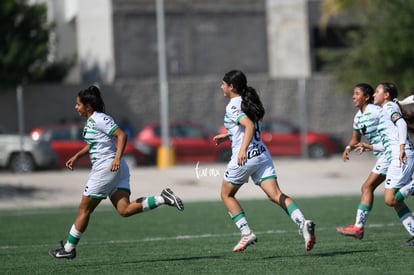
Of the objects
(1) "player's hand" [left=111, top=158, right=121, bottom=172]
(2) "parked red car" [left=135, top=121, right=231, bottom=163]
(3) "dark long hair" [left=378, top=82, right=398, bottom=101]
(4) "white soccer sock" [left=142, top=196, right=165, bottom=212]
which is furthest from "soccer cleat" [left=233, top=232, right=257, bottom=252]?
(2) "parked red car" [left=135, top=121, right=231, bottom=163]

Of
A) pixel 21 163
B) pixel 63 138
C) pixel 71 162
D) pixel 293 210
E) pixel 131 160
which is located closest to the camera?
pixel 293 210

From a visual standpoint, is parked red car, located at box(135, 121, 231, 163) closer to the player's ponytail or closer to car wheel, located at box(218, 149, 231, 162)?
car wheel, located at box(218, 149, 231, 162)

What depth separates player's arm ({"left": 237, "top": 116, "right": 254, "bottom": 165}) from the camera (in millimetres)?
10656

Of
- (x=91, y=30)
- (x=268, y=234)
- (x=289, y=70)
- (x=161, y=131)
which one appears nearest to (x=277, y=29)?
(x=289, y=70)

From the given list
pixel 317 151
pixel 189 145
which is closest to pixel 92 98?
pixel 189 145

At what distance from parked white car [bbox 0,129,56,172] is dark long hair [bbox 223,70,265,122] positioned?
18375 millimetres

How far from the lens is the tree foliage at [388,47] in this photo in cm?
3180

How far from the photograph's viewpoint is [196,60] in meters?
42.4

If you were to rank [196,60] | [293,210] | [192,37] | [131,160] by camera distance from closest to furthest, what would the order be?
[293,210], [131,160], [192,37], [196,60]

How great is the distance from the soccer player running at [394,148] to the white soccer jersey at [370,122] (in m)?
0.06

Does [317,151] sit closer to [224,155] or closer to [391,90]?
[224,155]

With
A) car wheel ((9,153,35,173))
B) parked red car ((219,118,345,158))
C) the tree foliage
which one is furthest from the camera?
parked red car ((219,118,345,158))

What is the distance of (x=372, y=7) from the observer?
3347 cm

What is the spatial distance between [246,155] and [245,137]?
225 mm
